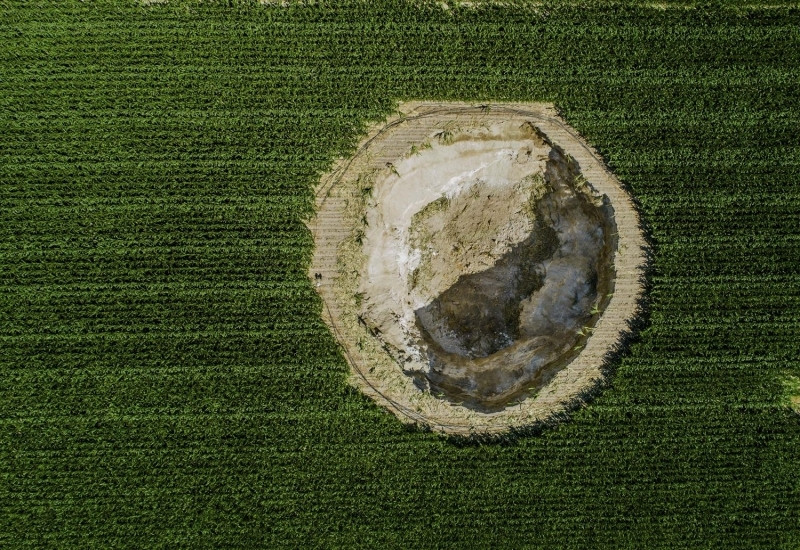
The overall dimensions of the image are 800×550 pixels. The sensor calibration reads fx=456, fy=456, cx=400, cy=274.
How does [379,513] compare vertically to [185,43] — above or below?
below

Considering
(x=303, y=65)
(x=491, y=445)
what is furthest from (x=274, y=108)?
(x=491, y=445)

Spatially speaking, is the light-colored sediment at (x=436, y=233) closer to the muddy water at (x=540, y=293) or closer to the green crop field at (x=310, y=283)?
the muddy water at (x=540, y=293)

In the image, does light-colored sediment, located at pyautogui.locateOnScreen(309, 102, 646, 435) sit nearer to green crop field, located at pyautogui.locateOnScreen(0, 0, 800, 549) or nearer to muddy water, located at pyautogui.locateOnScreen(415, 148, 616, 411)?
muddy water, located at pyautogui.locateOnScreen(415, 148, 616, 411)

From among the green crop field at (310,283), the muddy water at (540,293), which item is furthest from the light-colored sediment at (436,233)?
the green crop field at (310,283)

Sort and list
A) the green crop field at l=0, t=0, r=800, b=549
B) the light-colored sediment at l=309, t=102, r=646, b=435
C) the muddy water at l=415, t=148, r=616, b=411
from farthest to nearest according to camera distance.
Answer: the muddy water at l=415, t=148, r=616, b=411, the light-colored sediment at l=309, t=102, r=646, b=435, the green crop field at l=0, t=0, r=800, b=549

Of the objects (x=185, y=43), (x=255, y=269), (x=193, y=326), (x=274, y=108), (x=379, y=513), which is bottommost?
(x=379, y=513)

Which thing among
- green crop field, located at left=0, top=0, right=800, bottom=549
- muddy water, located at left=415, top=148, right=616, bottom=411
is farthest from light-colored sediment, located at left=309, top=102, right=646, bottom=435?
green crop field, located at left=0, top=0, right=800, bottom=549

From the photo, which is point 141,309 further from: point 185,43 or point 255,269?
point 185,43
